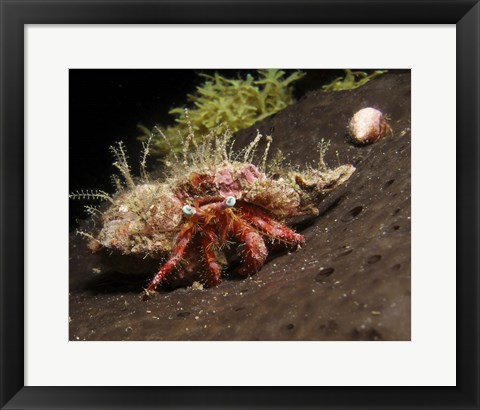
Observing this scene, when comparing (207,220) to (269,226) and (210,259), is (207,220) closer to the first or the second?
(210,259)

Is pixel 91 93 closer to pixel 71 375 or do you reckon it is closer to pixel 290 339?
pixel 71 375

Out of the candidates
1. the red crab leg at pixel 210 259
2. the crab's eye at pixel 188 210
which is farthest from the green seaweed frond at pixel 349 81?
the crab's eye at pixel 188 210

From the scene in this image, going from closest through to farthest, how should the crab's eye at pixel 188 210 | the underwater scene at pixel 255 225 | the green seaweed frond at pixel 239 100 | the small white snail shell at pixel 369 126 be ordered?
the underwater scene at pixel 255 225 < the crab's eye at pixel 188 210 < the small white snail shell at pixel 369 126 < the green seaweed frond at pixel 239 100

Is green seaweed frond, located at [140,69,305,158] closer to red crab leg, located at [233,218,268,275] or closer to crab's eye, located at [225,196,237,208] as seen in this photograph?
red crab leg, located at [233,218,268,275]

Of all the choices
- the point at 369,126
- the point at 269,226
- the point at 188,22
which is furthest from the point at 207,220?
the point at 369,126

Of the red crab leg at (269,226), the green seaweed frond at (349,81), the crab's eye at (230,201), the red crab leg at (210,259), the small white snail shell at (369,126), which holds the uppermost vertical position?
the green seaweed frond at (349,81)

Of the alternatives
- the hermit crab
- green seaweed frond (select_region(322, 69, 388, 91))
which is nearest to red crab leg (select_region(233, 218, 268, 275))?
the hermit crab

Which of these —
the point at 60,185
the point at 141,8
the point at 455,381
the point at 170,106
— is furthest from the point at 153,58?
the point at 170,106

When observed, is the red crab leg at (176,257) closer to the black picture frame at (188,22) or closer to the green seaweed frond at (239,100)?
the black picture frame at (188,22)
